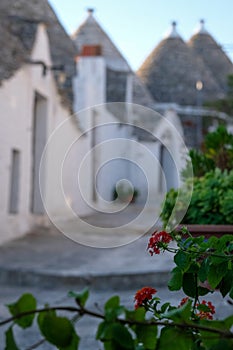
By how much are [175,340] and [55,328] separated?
0.23 meters

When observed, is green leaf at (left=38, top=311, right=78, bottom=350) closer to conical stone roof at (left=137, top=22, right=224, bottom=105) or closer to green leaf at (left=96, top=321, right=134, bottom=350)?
green leaf at (left=96, top=321, right=134, bottom=350)

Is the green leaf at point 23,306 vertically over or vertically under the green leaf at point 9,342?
over

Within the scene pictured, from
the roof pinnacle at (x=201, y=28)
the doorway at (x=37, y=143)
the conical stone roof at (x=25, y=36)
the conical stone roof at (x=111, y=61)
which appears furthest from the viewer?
the roof pinnacle at (x=201, y=28)

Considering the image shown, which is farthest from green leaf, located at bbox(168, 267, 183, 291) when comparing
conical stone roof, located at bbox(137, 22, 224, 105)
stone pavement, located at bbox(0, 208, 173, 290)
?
conical stone roof, located at bbox(137, 22, 224, 105)

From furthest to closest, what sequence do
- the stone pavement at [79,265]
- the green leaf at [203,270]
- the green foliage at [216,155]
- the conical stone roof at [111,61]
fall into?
1. the conical stone roof at [111,61]
2. the stone pavement at [79,265]
3. the green foliage at [216,155]
4. the green leaf at [203,270]

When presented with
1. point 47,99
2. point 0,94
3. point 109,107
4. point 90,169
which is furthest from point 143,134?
point 0,94

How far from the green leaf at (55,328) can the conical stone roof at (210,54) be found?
2560 cm

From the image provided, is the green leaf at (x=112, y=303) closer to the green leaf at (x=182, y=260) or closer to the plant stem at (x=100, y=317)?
the plant stem at (x=100, y=317)

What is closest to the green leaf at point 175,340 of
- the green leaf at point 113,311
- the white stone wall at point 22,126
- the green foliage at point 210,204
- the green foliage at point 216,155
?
the green leaf at point 113,311

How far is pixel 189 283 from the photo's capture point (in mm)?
1480

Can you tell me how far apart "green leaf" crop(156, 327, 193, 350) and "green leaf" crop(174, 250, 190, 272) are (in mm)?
358

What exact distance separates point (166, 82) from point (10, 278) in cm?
1863

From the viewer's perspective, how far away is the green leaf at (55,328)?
957 millimetres

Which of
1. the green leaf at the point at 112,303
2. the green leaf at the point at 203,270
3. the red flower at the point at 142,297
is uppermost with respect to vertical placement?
the green leaf at the point at 112,303
